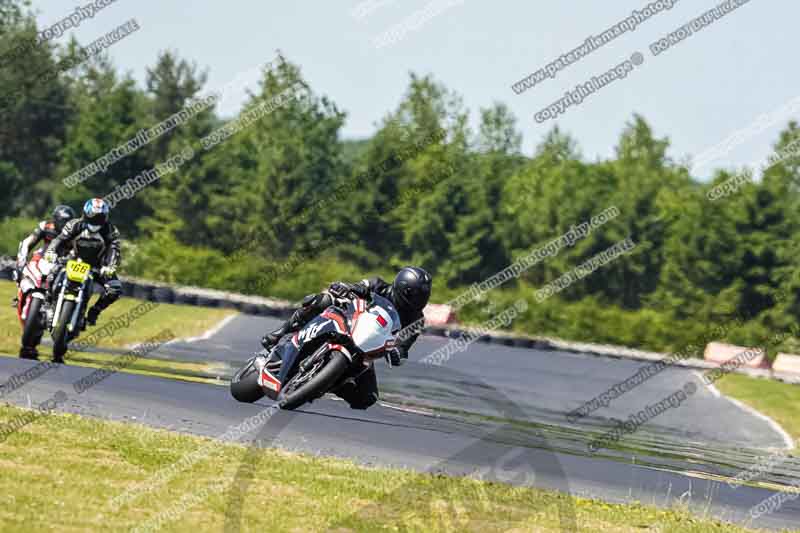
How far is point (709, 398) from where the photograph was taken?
98.5 ft

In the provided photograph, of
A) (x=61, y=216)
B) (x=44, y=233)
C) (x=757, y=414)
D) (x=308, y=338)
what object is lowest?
(x=757, y=414)

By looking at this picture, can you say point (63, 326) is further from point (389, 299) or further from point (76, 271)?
point (389, 299)

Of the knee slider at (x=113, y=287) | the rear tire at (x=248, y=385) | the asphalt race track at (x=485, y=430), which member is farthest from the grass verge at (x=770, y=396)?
the rear tire at (x=248, y=385)

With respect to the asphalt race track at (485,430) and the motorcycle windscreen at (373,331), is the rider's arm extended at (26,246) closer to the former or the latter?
the asphalt race track at (485,430)

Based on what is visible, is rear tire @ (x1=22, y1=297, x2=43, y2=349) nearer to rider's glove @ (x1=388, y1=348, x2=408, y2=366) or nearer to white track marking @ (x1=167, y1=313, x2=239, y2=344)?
rider's glove @ (x1=388, y1=348, x2=408, y2=366)

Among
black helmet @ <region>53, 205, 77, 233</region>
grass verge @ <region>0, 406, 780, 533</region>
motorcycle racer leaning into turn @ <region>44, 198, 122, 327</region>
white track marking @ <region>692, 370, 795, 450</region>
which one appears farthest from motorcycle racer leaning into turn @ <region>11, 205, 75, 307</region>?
white track marking @ <region>692, 370, 795, 450</region>

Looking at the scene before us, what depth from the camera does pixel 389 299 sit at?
11.7 meters

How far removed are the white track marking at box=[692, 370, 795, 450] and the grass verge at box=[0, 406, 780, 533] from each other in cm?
1373

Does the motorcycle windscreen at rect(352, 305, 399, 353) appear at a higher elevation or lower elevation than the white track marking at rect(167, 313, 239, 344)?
higher

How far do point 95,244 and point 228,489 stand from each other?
8648 millimetres

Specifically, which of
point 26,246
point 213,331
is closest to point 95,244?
point 26,246

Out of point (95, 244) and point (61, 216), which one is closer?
point (95, 244)

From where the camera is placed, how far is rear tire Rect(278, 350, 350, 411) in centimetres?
1121

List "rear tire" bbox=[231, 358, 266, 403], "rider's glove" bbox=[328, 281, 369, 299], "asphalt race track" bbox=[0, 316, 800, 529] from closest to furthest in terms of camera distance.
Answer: "rider's glove" bbox=[328, 281, 369, 299] < "rear tire" bbox=[231, 358, 266, 403] < "asphalt race track" bbox=[0, 316, 800, 529]
